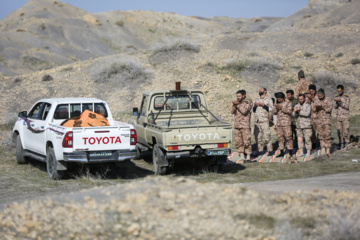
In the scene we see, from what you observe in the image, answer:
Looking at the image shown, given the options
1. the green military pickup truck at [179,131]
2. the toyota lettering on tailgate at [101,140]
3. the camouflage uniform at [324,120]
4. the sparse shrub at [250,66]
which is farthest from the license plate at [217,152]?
the sparse shrub at [250,66]

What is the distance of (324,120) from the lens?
43.8ft

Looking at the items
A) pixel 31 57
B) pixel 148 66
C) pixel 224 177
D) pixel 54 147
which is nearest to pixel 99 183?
pixel 54 147

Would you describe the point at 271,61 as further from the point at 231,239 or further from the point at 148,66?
the point at 231,239

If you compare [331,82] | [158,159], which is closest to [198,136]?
[158,159]

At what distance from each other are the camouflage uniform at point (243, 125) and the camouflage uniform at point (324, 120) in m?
1.96

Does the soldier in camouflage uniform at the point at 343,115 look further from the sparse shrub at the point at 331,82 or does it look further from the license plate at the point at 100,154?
the sparse shrub at the point at 331,82

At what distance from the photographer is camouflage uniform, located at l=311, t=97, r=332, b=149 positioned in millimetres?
13289

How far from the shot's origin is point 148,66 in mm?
27562

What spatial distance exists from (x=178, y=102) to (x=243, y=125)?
176 cm

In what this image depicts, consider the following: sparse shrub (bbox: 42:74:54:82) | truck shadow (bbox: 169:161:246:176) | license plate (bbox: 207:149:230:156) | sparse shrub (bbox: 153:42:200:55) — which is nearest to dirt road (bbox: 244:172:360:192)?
license plate (bbox: 207:149:230:156)

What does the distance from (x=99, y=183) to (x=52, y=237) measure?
475 centimetres

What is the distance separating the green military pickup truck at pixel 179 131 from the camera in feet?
36.3

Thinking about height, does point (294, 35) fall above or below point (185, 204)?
above

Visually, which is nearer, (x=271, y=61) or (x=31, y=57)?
(x=271, y=61)
